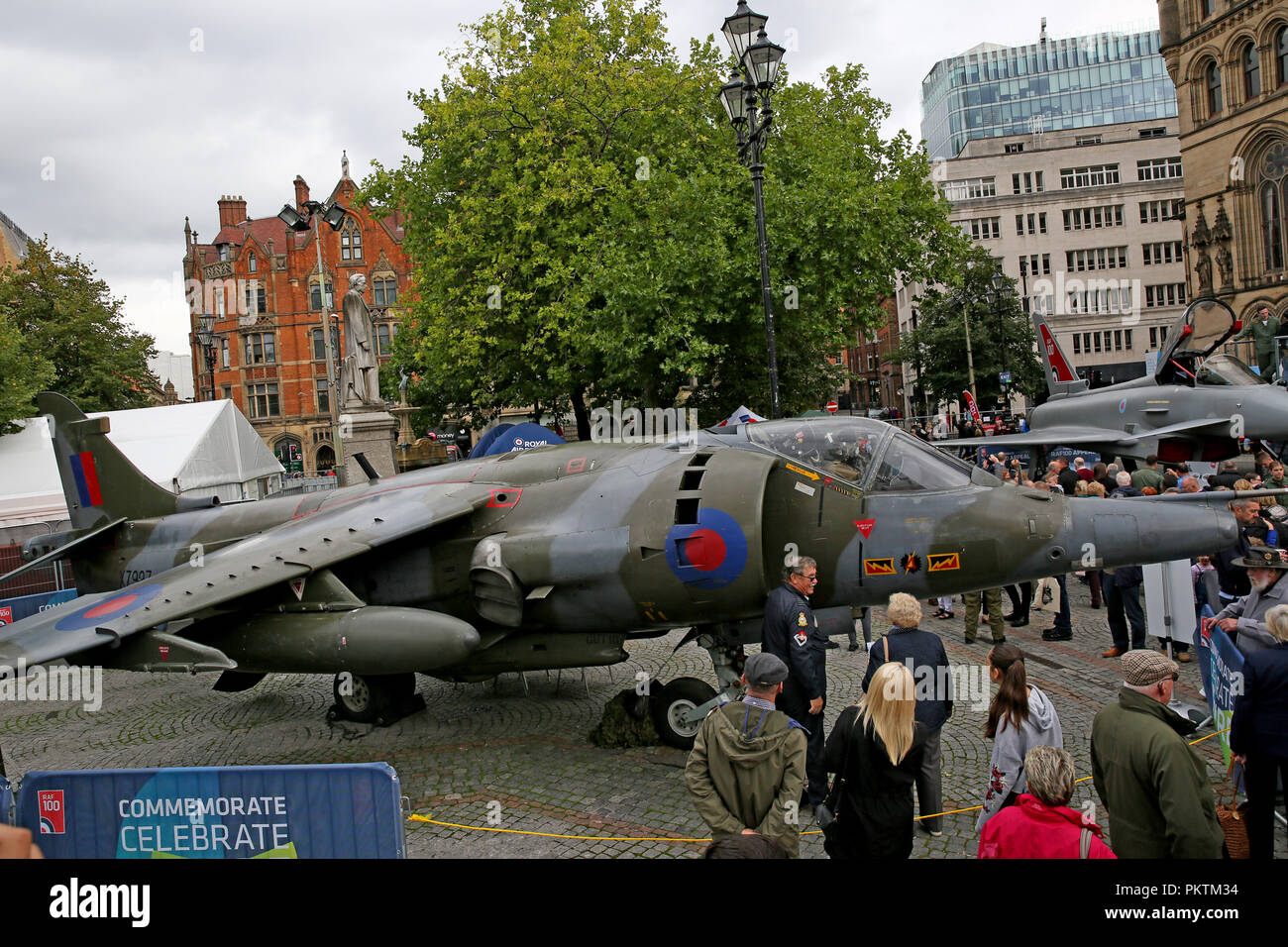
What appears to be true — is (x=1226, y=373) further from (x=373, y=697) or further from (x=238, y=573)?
(x=238, y=573)

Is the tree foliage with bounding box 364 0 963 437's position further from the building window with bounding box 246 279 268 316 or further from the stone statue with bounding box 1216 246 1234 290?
the building window with bounding box 246 279 268 316

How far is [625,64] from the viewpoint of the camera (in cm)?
2623

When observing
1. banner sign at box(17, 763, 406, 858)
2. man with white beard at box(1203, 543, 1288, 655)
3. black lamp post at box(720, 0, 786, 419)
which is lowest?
banner sign at box(17, 763, 406, 858)

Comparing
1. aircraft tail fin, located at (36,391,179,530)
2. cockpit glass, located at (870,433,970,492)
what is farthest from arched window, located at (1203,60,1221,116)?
aircraft tail fin, located at (36,391,179,530)

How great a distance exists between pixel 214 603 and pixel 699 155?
21.6m

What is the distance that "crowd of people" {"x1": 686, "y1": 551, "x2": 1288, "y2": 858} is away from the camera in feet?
12.8

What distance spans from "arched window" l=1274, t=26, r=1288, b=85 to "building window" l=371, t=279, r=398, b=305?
181 ft

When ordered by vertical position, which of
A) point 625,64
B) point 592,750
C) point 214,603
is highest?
point 625,64

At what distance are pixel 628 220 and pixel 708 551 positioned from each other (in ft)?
58.2

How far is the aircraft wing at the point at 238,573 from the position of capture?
23.3 feet

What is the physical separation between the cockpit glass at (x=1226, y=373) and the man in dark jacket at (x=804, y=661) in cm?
1727

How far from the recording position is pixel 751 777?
14.9 feet
